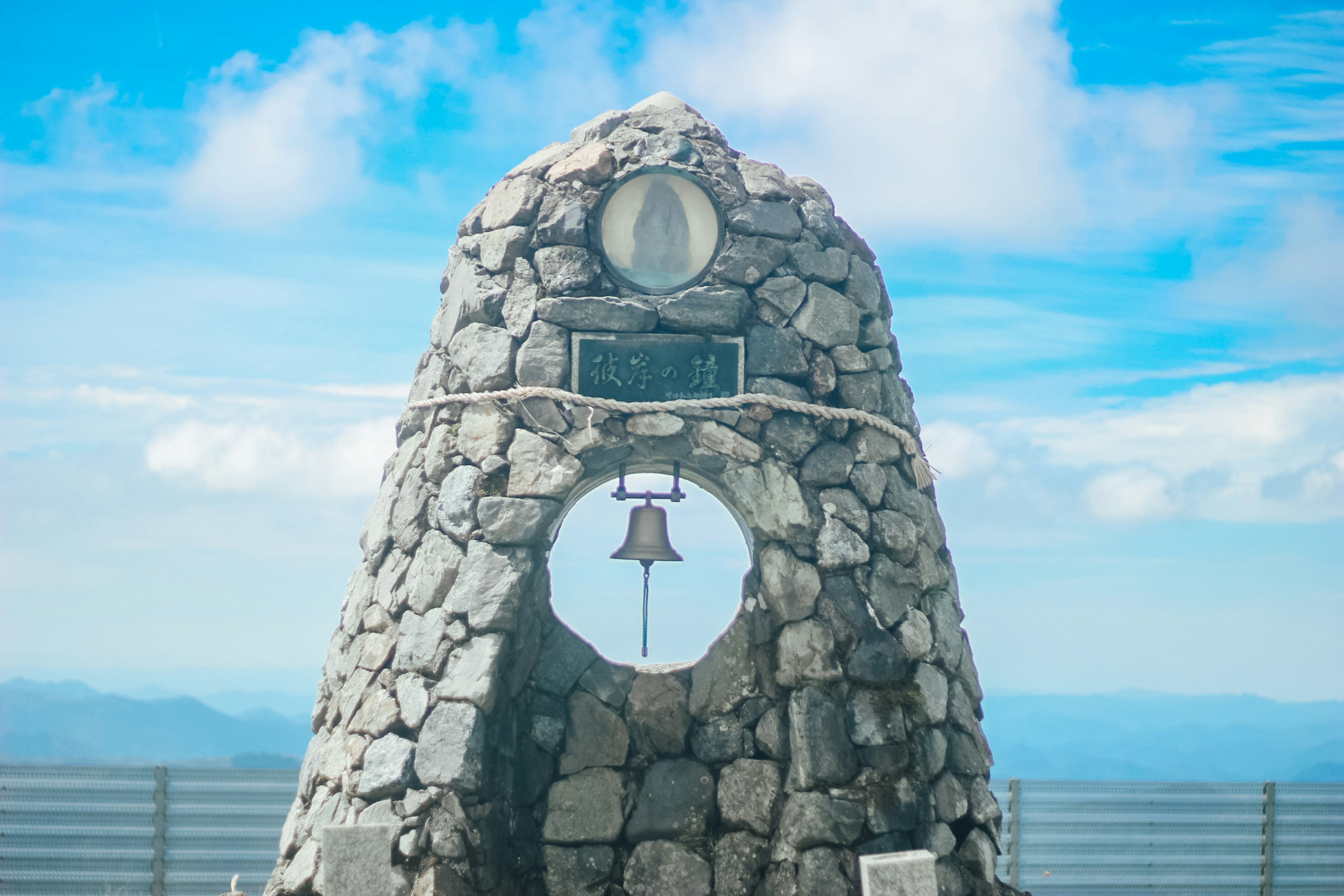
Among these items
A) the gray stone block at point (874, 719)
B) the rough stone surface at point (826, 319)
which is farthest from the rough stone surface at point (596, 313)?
the gray stone block at point (874, 719)

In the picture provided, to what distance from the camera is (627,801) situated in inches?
259

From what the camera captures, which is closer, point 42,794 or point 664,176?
point 664,176

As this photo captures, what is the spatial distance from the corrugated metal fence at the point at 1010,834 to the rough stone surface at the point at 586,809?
15.2ft

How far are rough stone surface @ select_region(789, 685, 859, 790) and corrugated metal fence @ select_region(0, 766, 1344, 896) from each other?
502 centimetres

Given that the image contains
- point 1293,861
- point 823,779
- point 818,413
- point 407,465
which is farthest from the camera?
point 1293,861

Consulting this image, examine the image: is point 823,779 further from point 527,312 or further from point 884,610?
point 527,312

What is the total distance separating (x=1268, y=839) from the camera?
36.2ft

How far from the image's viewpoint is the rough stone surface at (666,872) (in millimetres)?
6387

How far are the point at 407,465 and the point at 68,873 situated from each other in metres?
6.20

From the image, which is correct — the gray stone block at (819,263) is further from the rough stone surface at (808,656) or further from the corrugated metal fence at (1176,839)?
the corrugated metal fence at (1176,839)

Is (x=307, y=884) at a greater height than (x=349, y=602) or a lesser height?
lesser

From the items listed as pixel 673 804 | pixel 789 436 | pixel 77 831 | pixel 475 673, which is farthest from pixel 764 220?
pixel 77 831

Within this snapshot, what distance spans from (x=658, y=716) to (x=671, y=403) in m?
1.86

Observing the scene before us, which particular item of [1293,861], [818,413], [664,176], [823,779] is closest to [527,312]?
[664,176]
